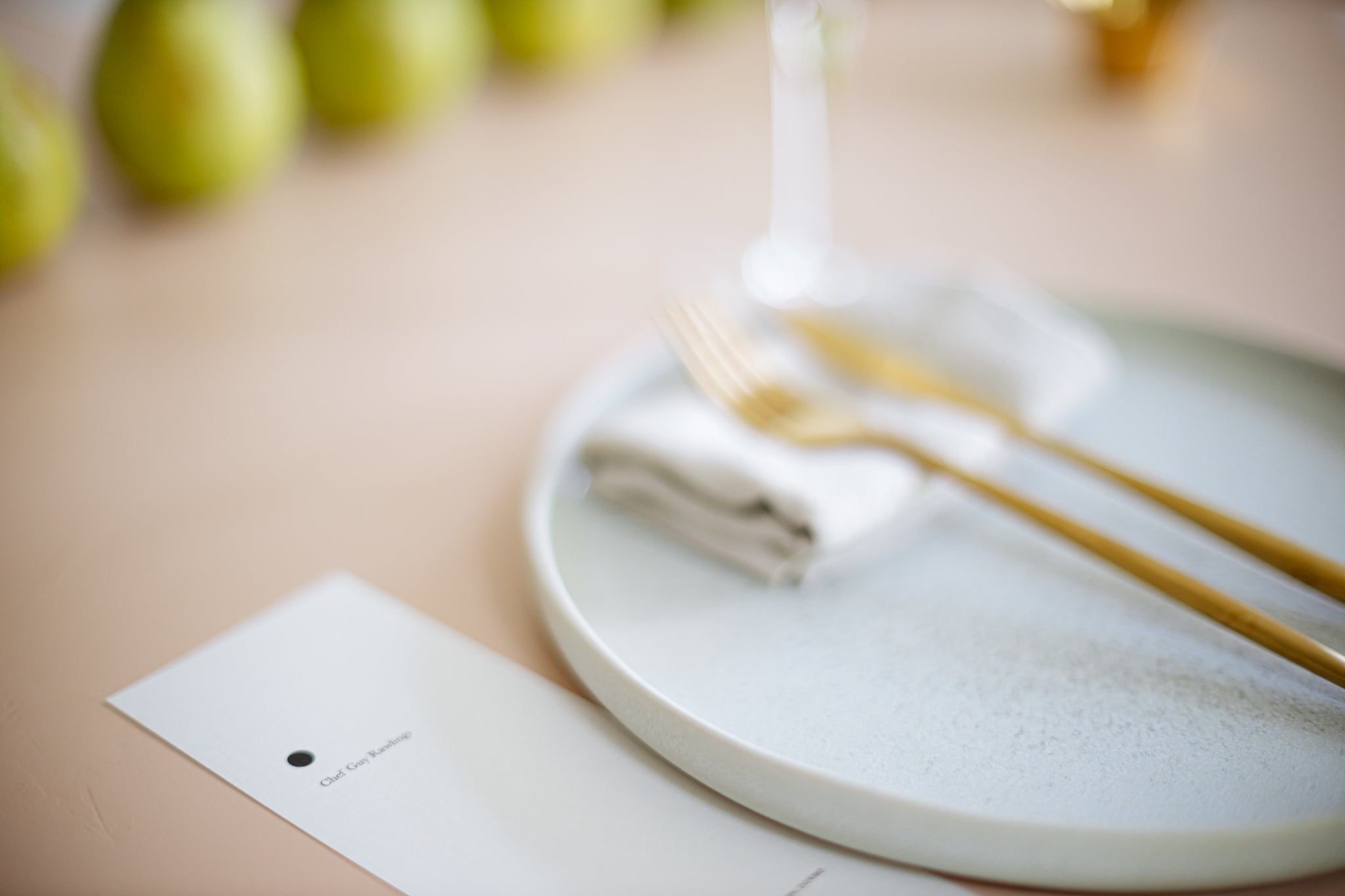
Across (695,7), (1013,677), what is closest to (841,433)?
(1013,677)

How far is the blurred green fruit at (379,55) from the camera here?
32.3 inches

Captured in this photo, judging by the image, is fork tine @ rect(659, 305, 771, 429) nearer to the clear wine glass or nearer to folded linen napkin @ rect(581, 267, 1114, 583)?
folded linen napkin @ rect(581, 267, 1114, 583)

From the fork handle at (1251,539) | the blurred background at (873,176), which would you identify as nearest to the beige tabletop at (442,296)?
the blurred background at (873,176)

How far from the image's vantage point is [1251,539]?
418mm

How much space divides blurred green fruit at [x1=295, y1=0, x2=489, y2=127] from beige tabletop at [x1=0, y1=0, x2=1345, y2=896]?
0.12 feet

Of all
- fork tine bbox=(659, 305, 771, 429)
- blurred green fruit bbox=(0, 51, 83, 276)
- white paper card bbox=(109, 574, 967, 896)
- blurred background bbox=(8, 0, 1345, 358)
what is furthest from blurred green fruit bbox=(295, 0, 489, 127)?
white paper card bbox=(109, 574, 967, 896)

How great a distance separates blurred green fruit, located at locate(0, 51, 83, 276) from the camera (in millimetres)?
643

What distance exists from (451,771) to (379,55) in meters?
0.63

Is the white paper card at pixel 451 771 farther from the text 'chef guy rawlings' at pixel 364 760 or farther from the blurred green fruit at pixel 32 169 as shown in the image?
the blurred green fruit at pixel 32 169

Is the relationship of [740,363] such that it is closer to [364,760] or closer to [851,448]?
[851,448]

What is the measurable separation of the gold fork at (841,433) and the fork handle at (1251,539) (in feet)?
0.07

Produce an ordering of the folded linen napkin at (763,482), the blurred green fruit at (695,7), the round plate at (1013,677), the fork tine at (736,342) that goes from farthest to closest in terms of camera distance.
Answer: the blurred green fruit at (695,7) → the fork tine at (736,342) → the folded linen napkin at (763,482) → the round plate at (1013,677)

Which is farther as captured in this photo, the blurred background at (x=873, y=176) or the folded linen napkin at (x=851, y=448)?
the blurred background at (x=873, y=176)

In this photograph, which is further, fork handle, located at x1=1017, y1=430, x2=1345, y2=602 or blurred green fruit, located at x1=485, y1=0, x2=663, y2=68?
blurred green fruit, located at x1=485, y1=0, x2=663, y2=68
